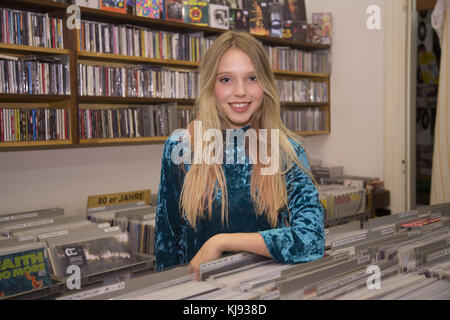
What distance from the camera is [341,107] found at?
4.58 meters

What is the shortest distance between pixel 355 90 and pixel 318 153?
29.5 inches

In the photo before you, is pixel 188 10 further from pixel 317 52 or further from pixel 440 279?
pixel 440 279

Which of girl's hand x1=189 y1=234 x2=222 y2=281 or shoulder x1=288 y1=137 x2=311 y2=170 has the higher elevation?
shoulder x1=288 y1=137 x2=311 y2=170

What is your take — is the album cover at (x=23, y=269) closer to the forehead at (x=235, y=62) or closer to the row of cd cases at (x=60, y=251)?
the row of cd cases at (x=60, y=251)

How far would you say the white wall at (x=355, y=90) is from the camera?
4.31 meters

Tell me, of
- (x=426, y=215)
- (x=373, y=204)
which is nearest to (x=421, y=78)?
(x=373, y=204)

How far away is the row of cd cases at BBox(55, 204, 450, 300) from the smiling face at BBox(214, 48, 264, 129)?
44 cm

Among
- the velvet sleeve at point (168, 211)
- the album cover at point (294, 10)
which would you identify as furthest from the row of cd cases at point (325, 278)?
the album cover at point (294, 10)

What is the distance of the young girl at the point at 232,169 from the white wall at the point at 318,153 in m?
1.92

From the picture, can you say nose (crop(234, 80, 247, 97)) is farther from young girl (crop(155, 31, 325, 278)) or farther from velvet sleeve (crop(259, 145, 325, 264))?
velvet sleeve (crop(259, 145, 325, 264))

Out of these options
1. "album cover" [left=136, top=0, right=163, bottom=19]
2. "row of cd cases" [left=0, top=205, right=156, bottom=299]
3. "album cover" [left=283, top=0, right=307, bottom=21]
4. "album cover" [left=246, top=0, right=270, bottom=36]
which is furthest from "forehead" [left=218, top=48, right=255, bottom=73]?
"album cover" [left=283, top=0, right=307, bottom=21]

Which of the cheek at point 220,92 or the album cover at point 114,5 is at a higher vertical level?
the album cover at point 114,5

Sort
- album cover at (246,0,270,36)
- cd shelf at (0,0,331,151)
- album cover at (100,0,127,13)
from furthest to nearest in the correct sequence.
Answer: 1. album cover at (246,0,270,36)
2. album cover at (100,0,127,13)
3. cd shelf at (0,0,331,151)

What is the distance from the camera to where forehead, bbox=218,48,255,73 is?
1.36 metres
